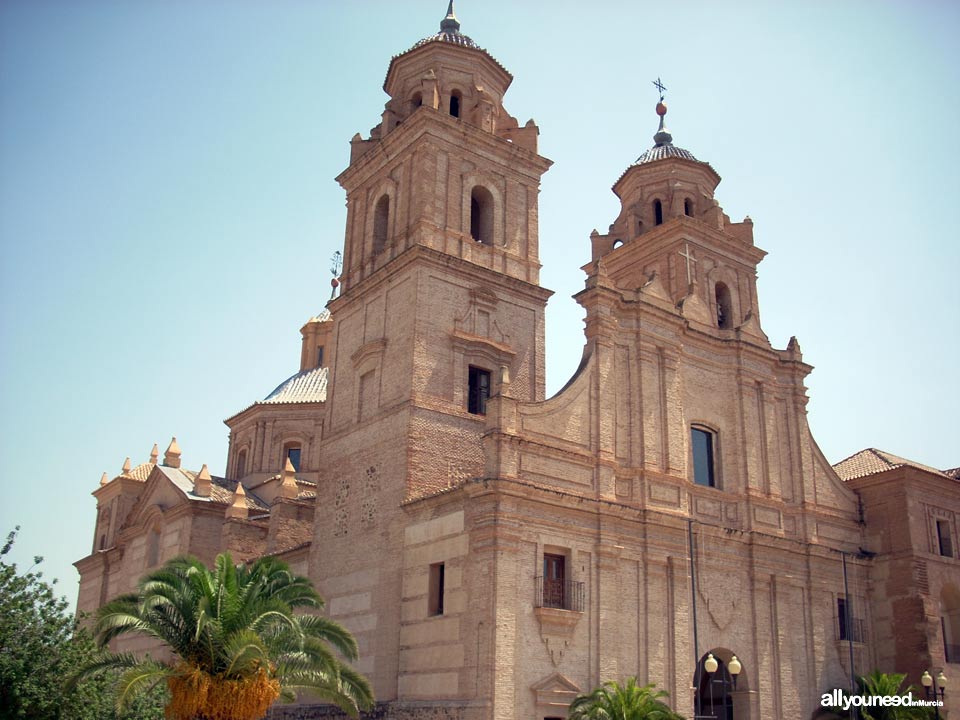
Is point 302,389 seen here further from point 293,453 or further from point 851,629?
point 851,629

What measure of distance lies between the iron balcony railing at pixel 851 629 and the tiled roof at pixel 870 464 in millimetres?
4841

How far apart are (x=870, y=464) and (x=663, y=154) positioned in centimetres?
1284

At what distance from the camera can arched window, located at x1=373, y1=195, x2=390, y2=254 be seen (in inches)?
1179

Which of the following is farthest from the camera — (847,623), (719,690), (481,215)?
(481,215)

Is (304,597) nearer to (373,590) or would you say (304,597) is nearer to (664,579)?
(373,590)

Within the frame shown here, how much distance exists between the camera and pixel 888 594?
2955 centimetres

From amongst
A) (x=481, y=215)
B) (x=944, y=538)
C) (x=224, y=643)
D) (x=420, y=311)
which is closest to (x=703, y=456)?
(x=944, y=538)

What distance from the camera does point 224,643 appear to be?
57.3 ft

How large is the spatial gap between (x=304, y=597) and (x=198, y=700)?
3657mm

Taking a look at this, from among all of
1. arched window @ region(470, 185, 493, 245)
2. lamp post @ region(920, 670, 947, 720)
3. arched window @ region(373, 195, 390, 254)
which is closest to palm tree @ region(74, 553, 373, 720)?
arched window @ region(373, 195, 390, 254)

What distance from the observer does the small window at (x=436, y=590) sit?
23.2 metres

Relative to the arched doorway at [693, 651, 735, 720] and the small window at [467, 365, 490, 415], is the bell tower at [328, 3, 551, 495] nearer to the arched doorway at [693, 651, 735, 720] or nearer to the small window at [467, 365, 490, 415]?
the small window at [467, 365, 490, 415]

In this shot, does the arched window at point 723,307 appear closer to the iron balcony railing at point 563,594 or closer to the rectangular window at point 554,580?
the rectangular window at point 554,580

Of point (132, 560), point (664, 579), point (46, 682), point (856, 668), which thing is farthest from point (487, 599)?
point (132, 560)
